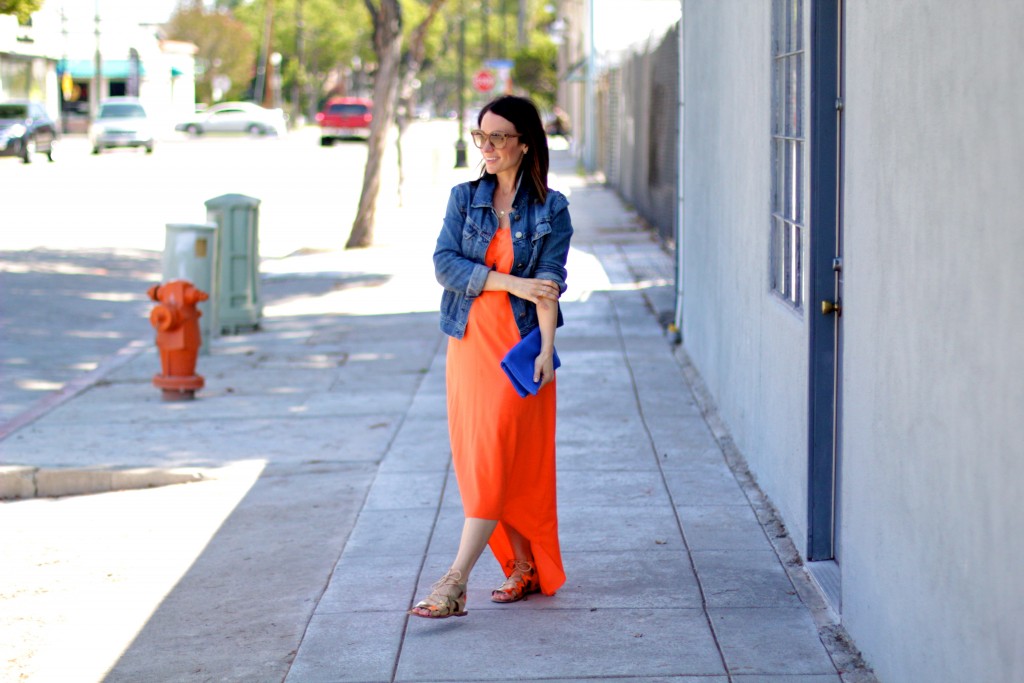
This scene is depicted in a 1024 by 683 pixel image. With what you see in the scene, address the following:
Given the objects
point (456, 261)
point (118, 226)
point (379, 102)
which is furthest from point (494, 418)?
point (118, 226)

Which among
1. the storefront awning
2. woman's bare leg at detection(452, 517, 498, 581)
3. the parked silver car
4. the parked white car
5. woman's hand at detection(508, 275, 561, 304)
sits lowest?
woman's bare leg at detection(452, 517, 498, 581)

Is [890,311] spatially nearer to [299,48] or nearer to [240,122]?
[240,122]

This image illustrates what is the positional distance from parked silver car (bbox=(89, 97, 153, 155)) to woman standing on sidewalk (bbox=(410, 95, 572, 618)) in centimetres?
4263

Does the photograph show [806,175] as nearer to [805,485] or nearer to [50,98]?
[805,485]

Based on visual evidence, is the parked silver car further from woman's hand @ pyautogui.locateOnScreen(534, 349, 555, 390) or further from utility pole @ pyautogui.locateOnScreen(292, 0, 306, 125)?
woman's hand @ pyautogui.locateOnScreen(534, 349, 555, 390)

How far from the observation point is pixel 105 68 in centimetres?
7200

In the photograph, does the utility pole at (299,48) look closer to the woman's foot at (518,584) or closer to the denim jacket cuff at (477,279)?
the woman's foot at (518,584)

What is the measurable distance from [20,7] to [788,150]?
781 cm

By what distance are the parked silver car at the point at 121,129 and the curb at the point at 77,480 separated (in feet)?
130

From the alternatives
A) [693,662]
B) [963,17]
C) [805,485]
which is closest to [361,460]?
[805,485]

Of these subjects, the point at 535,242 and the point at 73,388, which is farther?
the point at 73,388

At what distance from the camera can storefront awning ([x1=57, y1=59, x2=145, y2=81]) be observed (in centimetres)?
7062

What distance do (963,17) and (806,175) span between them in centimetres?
212

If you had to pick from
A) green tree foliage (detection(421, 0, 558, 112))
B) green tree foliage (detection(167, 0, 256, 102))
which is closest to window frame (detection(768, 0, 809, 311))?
green tree foliage (detection(421, 0, 558, 112))
